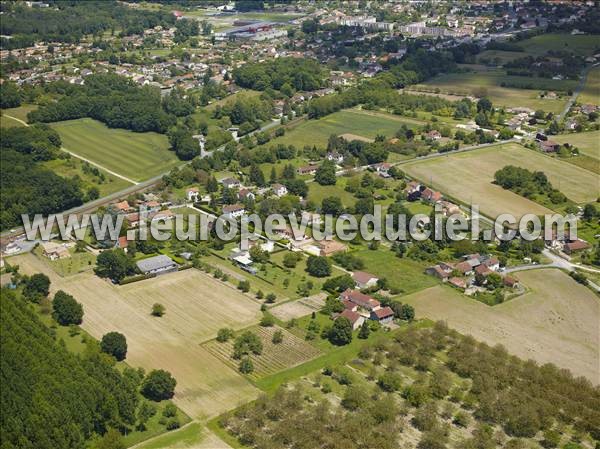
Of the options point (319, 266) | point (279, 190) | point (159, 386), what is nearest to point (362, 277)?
point (319, 266)

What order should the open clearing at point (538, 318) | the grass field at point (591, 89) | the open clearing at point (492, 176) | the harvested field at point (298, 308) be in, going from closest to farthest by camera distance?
1. the open clearing at point (538, 318)
2. the harvested field at point (298, 308)
3. the open clearing at point (492, 176)
4. the grass field at point (591, 89)

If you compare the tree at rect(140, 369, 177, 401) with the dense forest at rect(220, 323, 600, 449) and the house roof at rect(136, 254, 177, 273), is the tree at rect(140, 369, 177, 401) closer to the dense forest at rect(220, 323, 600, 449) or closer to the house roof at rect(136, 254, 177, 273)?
the dense forest at rect(220, 323, 600, 449)

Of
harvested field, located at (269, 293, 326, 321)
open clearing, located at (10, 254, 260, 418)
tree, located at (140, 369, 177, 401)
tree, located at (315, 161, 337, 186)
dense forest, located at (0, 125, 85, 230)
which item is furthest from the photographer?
tree, located at (315, 161, 337, 186)

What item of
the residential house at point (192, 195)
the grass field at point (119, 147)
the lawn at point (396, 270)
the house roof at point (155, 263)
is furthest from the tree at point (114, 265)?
the grass field at point (119, 147)

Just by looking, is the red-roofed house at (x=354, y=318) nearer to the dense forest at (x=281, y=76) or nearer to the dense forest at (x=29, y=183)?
the dense forest at (x=29, y=183)

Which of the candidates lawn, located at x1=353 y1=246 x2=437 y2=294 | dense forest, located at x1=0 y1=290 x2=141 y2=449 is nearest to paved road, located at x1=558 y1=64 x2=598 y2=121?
lawn, located at x1=353 y1=246 x2=437 y2=294

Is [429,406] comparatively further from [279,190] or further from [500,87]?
[500,87]
